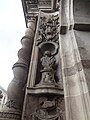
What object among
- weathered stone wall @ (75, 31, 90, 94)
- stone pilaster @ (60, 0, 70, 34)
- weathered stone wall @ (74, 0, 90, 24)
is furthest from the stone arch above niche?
weathered stone wall @ (75, 31, 90, 94)

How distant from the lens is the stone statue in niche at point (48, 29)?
4.08 m

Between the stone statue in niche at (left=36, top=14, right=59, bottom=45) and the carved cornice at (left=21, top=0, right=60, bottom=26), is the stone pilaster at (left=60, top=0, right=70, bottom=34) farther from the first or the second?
the carved cornice at (left=21, top=0, right=60, bottom=26)

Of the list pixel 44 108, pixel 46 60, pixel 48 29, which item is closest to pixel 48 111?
pixel 44 108

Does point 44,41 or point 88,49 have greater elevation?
point 44,41

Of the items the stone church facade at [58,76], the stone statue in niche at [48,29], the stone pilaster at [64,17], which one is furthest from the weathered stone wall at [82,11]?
the stone statue in niche at [48,29]

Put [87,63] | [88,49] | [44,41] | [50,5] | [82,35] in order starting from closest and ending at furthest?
[87,63]
[88,49]
[82,35]
[44,41]
[50,5]

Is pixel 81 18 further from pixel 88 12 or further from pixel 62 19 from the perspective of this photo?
pixel 62 19

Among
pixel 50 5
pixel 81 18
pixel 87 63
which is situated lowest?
pixel 87 63

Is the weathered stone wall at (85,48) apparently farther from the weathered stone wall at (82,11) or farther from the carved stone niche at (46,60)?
the carved stone niche at (46,60)

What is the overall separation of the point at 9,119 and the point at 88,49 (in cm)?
161

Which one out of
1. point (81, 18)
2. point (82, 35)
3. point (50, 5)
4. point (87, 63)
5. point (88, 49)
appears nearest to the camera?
point (87, 63)

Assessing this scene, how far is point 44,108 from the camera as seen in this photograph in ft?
8.13

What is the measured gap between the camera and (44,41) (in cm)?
404

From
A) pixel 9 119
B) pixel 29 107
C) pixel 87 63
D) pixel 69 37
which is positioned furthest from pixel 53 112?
pixel 69 37
